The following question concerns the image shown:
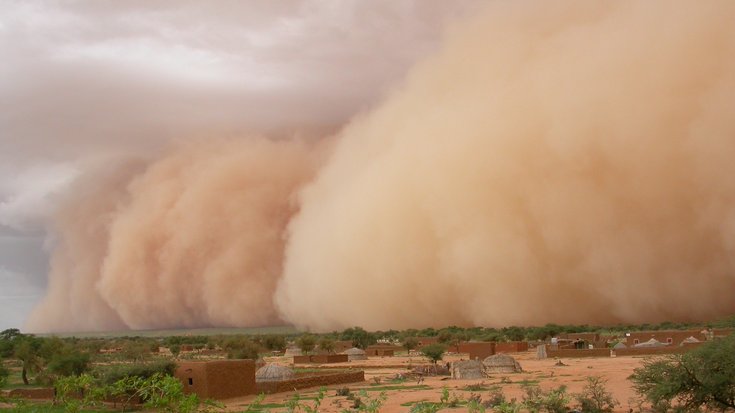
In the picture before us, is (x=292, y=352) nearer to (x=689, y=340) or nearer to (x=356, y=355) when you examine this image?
(x=356, y=355)

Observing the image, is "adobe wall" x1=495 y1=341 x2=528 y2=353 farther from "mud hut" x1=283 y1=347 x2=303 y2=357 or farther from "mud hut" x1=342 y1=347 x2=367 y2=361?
"mud hut" x1=283 y1=347 x2=303 y2=357

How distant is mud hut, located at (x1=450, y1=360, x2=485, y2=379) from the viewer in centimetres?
1806

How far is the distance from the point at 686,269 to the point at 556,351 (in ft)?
42.3

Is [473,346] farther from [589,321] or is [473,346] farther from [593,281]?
[589,321]

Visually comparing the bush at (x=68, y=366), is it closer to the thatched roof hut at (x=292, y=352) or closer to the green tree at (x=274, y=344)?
the thatched roof hut at (x=292, y=352)

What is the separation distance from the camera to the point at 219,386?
14938mm

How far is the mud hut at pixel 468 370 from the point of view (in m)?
18.1

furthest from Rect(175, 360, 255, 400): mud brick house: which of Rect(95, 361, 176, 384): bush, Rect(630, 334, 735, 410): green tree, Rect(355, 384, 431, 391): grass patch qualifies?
Rect(630, 334, 735, 410): green tree

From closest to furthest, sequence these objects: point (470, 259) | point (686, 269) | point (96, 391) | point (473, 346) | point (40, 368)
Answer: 1. point (96, 391)
2. point (40, 368)
3. point (473, 346)
4. point (686, 269)
5. point (470, 259)

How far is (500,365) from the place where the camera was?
63.2 feet

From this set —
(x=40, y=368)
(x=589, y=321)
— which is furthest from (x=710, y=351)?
(x=589, y=321)

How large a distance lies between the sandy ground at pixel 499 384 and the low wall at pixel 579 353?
107cm

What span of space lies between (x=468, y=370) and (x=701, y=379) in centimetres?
957

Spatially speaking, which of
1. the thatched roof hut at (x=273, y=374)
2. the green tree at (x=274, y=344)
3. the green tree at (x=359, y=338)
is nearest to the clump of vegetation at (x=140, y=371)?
the thatched roof hut at (x=273, y=374)
